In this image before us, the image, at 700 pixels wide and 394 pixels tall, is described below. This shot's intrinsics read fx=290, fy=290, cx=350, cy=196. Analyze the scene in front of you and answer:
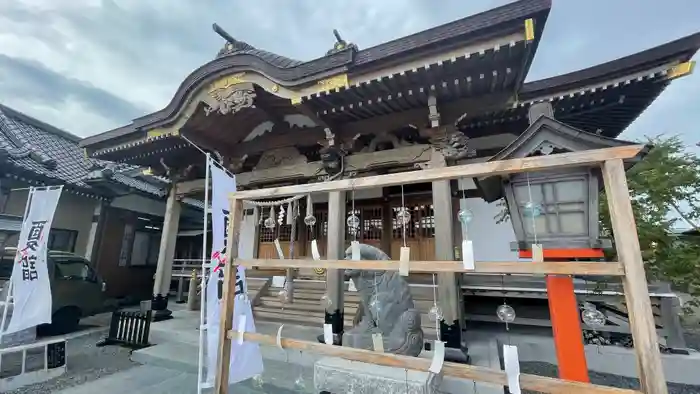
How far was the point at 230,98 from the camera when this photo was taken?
523 cm

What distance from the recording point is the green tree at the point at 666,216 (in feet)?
17.6

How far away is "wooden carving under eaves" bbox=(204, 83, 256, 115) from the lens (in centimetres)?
514

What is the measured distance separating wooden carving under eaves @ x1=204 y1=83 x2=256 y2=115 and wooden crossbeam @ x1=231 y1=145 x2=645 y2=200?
305 cm

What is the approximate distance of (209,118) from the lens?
5.78 meters

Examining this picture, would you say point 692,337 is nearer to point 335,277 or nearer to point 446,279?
point 446,279

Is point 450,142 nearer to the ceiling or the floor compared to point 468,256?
nearer to the ceiling

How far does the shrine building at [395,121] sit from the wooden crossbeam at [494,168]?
57cm

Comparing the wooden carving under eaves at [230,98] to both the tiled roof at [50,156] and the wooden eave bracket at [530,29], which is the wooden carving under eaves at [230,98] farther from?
the tiled roof at [50,156]

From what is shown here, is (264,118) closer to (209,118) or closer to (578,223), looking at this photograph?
(209,118)

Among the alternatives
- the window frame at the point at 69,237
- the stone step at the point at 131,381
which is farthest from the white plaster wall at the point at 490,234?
the window frame at the point at 69,237

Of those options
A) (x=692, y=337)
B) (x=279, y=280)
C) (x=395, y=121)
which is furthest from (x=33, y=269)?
(x=692, y=337)

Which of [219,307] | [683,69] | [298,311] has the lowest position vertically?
[298,311]

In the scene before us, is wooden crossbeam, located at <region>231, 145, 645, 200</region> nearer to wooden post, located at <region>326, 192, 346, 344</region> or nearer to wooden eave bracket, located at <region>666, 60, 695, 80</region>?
wooden post, located at <region>326, 192, 346, 344</region>

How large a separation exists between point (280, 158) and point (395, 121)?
285cm
